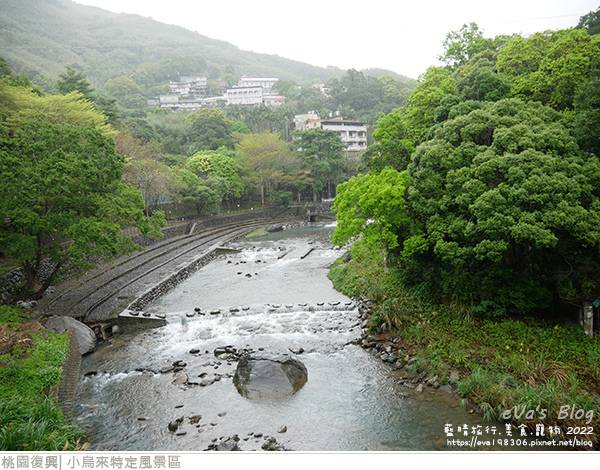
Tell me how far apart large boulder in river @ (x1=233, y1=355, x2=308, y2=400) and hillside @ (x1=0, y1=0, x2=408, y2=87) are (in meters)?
36.3

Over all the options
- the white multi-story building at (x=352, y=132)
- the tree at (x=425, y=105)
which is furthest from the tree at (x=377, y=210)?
the white multi-story building at (x=352, y=132)

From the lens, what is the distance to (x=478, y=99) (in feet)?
42.6

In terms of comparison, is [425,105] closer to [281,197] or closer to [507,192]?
[507,192]

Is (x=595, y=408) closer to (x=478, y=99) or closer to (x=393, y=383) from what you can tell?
(x=393, y=383)

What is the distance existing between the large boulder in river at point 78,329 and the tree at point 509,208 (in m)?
11.6

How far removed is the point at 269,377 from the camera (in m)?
9.96

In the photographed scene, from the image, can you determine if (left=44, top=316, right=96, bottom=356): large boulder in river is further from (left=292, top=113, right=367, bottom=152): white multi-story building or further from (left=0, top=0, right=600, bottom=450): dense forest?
(left=292, top=113, right=367, bottom=152): white multi-story building

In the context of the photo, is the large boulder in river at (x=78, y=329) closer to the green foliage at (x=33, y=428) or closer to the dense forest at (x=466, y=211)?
the dense forest at (x=466, y=211)

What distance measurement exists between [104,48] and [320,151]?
122 meters

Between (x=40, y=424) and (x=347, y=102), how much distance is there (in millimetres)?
77693

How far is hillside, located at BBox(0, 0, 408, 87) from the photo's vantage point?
5422cm

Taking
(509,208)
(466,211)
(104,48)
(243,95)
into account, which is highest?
(104,48)

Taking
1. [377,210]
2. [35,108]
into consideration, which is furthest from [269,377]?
[35,108]

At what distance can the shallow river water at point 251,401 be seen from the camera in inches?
318
